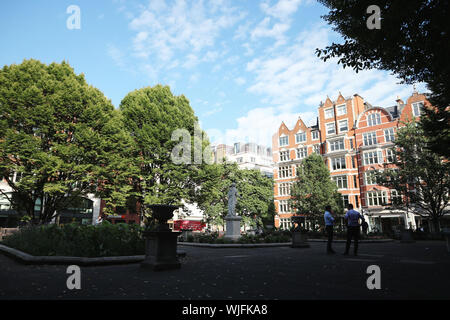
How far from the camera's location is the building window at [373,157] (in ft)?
134

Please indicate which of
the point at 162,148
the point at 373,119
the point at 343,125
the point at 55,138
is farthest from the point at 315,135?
the point at 55,138

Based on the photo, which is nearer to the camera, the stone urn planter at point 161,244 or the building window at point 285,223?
the stone urn planter at point 161,244

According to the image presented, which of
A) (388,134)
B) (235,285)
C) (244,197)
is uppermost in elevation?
(388,134)

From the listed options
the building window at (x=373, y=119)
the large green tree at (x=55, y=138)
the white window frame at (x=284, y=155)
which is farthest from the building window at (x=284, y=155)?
the large green tree at (x=55, y=138)

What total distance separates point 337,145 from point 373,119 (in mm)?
6518

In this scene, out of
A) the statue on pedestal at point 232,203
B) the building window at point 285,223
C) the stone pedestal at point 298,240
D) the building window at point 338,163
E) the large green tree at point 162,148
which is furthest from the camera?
the building window at point 285,223

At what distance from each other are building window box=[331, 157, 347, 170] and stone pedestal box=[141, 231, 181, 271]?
41.1 m

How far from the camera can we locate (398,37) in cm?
762

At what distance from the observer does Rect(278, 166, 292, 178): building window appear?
5106cm

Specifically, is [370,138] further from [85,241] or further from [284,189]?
[85,241]

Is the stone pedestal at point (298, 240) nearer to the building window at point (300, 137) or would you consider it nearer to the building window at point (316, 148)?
the building window at point (316, 148)

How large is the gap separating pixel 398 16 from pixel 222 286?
758 centimetres

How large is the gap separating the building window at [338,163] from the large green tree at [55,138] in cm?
3364

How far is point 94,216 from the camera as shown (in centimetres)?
3834
